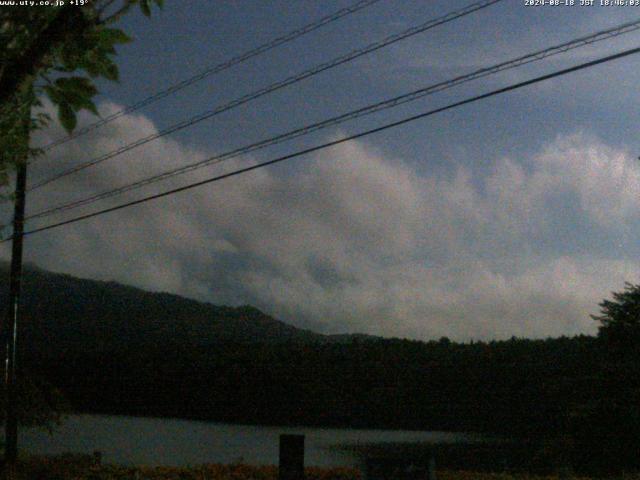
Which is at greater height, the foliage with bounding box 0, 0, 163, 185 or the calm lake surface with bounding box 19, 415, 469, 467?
the foliage with bounding box 0, 0, 163, 185

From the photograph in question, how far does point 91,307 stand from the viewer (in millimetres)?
198625

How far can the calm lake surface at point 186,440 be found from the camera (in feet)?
130

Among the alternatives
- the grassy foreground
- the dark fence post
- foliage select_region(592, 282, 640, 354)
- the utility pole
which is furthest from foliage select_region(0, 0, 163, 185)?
foliage select_region(592, 282, 640, 354)

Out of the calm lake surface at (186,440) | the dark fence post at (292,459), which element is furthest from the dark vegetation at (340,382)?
the dark fence post at (292,459)

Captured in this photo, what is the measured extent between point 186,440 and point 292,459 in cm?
4107

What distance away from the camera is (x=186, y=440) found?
51594 millimetres

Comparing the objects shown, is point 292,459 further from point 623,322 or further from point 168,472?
point 623,322

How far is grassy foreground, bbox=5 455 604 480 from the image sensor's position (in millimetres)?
17438

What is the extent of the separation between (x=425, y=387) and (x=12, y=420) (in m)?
56.9

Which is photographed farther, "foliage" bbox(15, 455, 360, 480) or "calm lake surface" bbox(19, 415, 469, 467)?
"calm lake surface" bbox(19, 415, 469, 467)

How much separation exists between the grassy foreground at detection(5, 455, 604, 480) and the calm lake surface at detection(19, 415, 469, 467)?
1407 centimetres

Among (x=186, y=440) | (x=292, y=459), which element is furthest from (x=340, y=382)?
(x=292, y=459)

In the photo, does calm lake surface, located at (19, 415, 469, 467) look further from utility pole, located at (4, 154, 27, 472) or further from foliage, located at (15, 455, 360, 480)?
foliage, located at (15, 455, 360, 480)

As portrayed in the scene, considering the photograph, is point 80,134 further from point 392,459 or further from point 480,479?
point 392,459
